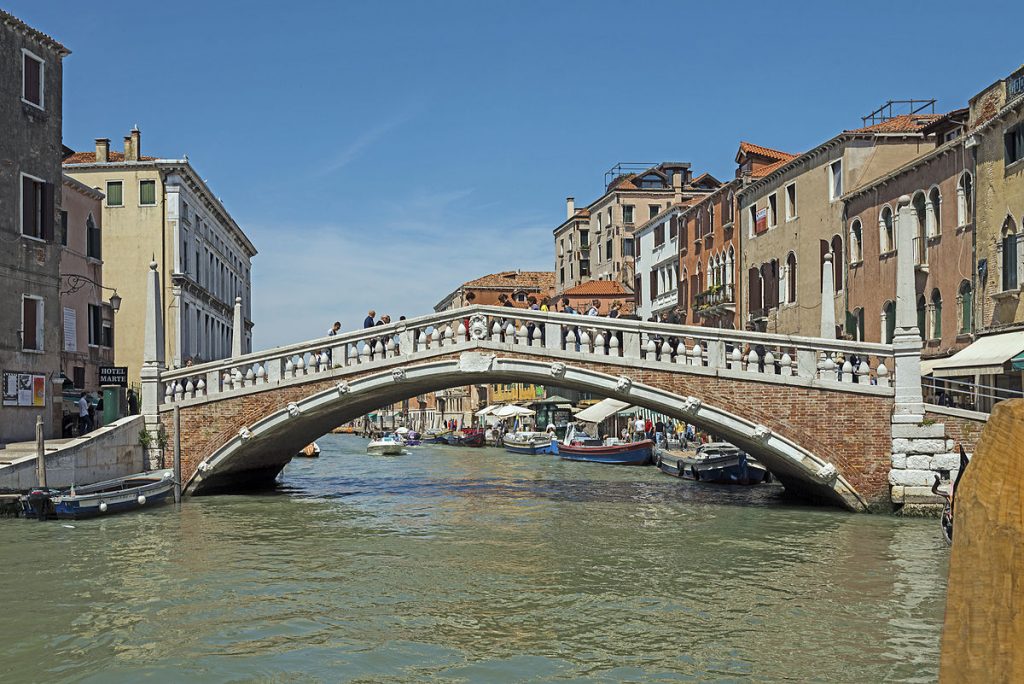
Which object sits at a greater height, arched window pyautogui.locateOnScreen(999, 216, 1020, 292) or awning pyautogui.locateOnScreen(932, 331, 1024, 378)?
arched window pyautogui.locateOnScreen(999, 216, 1020, 292)

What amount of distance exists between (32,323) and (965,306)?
626 inches

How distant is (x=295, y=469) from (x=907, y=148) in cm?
1755

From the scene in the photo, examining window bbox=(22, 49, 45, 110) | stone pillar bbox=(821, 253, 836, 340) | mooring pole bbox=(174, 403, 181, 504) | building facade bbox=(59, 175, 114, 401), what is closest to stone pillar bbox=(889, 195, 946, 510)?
stone pillar bbox=(821, 253, 836, 340)

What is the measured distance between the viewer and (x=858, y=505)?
14.5 metres

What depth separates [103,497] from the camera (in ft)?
48.5

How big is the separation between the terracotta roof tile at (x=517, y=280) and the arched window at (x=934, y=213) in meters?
45.6

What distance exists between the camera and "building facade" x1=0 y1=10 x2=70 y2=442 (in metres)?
16.8

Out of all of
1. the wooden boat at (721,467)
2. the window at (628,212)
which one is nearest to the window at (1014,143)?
the wooden boat at (721,467)

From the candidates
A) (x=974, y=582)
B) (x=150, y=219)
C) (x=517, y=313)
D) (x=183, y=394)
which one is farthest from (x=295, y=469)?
(x=974, y=582)

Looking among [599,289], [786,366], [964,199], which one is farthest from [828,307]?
[599,289]

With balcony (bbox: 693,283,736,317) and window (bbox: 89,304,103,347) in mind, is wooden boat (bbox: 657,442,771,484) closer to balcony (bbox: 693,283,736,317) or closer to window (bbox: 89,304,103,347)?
balcony (bbox: 693,283,736,317)

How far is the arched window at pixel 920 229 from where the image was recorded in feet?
66.5

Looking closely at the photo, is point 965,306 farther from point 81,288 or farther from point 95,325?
point 95,325

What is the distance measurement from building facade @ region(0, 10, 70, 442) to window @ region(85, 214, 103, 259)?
17.6 feet
